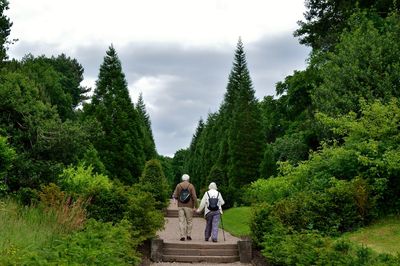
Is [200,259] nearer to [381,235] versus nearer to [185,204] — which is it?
[185,204]

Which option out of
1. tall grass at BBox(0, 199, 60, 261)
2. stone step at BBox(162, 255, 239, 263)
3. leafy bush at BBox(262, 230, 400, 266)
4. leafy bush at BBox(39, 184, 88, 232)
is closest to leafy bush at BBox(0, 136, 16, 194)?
leafy bush at BBox(39, 184, 88, 232)

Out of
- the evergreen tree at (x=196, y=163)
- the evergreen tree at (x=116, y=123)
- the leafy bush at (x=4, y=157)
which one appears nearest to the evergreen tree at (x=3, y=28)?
the evergreen tree at (x=116, y=123)

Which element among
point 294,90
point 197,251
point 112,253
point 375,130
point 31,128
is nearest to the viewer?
point 112,253

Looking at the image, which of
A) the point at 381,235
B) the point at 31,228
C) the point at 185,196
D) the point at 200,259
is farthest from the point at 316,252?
the point at 185,196

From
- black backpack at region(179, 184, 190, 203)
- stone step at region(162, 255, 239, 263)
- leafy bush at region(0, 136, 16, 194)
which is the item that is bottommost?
stone step at region(162, 255, 239, 263)

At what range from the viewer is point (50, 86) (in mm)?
50562

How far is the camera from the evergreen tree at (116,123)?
4644 centimetres

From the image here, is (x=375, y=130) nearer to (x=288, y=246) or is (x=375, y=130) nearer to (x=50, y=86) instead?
(x=288, y=246)

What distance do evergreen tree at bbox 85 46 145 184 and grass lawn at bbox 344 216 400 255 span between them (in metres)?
32.2

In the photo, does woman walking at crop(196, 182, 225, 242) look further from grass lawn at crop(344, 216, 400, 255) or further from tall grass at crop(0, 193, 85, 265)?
tall grass at crop(0, 193, 85, 265)

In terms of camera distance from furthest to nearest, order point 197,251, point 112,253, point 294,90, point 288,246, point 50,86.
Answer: point 50,86, point 294,90, point 197,251, point 288,246, point 112,253

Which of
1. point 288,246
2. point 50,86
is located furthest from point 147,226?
point 50,86

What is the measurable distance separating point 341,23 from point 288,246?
23026 mm

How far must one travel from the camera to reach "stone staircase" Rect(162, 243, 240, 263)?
45.6 feet
